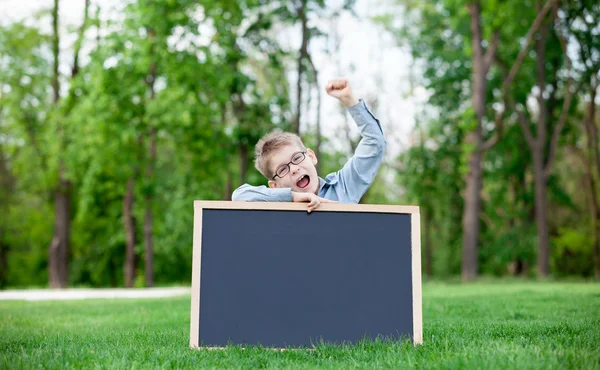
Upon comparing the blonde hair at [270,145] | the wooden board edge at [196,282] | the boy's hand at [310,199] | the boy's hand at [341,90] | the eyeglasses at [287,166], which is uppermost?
the boy's hand at [341,90]

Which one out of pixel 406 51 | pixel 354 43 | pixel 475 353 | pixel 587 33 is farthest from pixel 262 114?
pixel 475 353

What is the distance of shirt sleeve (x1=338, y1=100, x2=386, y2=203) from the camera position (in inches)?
170

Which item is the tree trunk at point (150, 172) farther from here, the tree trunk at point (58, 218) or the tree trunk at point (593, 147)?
the tree trunk at point (593, 147)

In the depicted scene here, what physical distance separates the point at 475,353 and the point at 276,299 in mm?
1159

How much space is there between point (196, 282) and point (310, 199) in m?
0.84

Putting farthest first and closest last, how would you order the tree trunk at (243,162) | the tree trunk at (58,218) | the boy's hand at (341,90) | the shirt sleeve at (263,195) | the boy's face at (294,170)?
the tree trunk at (58,218) → the tree trunk at (243,162) → the boy's face at (294,170) → the boy's hand at (341,90) → the shirt sleeve at (263,195)

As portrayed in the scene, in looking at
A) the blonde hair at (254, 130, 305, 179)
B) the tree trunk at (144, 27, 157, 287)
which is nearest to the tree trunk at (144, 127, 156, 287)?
the tree trunk at (144, 27, 157, 287)

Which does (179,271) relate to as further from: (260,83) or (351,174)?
(351,174)

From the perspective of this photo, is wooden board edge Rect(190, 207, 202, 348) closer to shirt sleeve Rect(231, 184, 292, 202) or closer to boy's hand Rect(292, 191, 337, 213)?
shirt sleeve Rect(231, 184, 292, 202)

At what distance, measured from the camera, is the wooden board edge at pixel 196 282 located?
3855 millimetres

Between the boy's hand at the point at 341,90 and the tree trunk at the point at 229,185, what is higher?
the tree trunk at the point at 229,185

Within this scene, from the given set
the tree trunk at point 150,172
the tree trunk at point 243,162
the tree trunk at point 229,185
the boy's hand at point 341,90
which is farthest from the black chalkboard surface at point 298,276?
the tree trunk at point 229,185

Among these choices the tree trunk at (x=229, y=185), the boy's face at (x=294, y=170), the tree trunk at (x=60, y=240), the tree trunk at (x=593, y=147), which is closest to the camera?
the boy's face at (x=294, y=170)

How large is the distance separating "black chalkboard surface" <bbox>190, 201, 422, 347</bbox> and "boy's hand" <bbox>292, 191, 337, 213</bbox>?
5 centimetres
